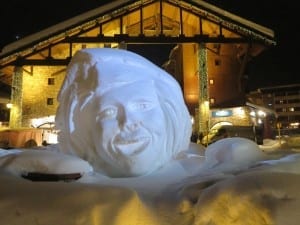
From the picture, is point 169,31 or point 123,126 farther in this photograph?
point 169,31

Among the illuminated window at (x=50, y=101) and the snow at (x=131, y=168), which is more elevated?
the illuminated window at (x=50, y=101)

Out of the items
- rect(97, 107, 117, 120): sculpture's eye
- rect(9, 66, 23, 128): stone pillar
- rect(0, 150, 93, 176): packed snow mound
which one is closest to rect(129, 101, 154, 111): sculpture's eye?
rect(97, 107, 117, 120): sculpture's eye

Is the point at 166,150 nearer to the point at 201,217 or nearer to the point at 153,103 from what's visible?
the point at 153,103

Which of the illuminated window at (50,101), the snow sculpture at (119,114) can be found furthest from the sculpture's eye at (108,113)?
the illuminated window at (50,101)

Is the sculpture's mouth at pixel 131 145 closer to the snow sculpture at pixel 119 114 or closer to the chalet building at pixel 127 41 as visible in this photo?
the snow sculpture at pixel 119 114

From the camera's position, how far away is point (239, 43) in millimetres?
25500

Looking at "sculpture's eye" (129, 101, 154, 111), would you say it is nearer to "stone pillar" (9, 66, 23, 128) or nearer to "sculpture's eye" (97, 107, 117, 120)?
"sculpture's eye" (97, 107, 117, 120)

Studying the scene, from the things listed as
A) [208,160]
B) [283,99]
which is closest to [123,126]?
[208,160]

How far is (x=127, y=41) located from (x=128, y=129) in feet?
59.0

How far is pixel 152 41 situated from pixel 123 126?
58.7 ft

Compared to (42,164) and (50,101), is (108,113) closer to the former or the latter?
(42,164)

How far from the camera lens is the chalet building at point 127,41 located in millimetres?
24375

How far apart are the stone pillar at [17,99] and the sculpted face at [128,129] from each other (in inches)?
715

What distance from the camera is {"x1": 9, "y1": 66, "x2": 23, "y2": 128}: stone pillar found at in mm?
24062
